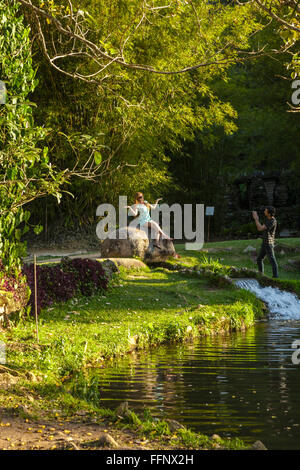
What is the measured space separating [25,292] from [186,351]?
2.74 meters

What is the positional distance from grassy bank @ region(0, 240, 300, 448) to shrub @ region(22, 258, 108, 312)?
0.70ft

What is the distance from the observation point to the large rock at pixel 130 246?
55.7ft

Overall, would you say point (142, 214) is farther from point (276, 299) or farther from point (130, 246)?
point (276, 299)

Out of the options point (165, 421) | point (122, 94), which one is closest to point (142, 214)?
point (122, 94)

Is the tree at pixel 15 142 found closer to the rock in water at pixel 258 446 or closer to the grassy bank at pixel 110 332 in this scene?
the grassy bank at pixel 110 332

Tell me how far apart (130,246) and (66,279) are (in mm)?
4121

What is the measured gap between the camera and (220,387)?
25.3ft

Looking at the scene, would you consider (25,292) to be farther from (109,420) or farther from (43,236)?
(43,236)

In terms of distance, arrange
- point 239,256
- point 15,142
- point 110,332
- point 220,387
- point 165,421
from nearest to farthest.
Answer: point 165,421, point 220,387, point 15,142, point 110,332, point 239,256

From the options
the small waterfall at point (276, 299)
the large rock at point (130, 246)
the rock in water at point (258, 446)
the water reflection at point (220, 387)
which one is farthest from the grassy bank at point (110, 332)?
the large rock at point (130, 246)

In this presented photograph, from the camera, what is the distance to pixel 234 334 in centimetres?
1231

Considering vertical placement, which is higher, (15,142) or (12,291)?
(15,142)

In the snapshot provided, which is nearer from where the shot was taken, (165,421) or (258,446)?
(258,446)

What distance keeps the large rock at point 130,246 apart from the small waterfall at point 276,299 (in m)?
2.47
